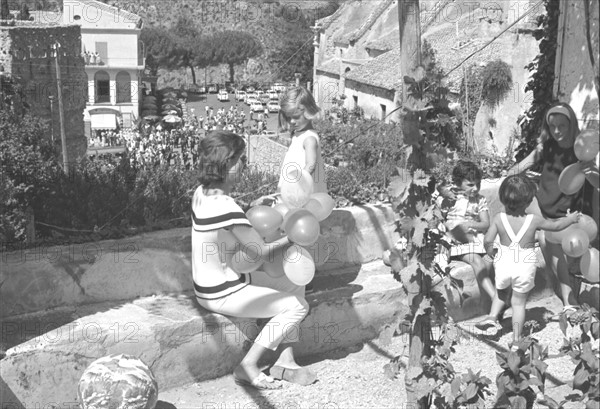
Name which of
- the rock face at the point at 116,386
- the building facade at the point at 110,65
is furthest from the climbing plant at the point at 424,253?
the building facade at the point at 110,65

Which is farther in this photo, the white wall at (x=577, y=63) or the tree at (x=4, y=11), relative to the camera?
the tree at (x=4, y=11)

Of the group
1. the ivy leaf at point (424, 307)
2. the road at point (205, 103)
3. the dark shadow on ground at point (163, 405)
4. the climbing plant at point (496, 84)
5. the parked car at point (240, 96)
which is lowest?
the road at point (205, 103)

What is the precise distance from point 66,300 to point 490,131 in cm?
1587

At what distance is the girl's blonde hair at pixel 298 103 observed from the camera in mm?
5301

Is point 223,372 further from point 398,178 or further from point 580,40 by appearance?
point 580,40

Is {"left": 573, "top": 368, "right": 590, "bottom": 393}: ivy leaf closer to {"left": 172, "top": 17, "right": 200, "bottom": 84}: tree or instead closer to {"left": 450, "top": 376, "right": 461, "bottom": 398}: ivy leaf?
{"left": 450, "top": 376, "right": 461, "bottom": 398}: ivy leaf

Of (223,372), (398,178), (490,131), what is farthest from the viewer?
(490,131)

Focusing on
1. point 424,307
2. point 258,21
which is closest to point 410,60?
point 424,307

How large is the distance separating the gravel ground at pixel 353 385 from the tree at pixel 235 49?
72788 millimetres

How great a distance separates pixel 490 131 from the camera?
766 inches

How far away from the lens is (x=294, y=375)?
4.99m

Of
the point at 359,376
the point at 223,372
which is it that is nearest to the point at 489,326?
the point at 359,376

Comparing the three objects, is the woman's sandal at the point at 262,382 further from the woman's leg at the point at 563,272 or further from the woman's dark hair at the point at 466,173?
the woman's leg at the point at 563,272

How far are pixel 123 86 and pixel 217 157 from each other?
4860 cm
